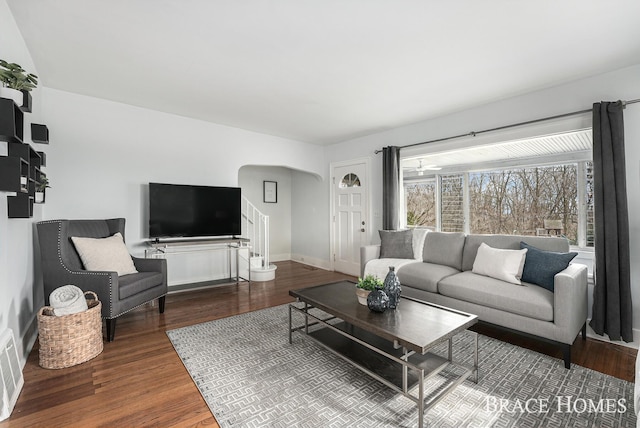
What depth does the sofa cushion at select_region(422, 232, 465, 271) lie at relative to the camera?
364 cm

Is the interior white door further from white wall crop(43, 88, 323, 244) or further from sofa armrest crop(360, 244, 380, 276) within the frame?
white wall crop(43, 88, 323, 244)

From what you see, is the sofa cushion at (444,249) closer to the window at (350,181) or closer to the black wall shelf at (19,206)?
the window at (350,181)

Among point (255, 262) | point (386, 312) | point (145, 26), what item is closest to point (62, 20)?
point (145, 26)

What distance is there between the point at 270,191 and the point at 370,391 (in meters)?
5.43

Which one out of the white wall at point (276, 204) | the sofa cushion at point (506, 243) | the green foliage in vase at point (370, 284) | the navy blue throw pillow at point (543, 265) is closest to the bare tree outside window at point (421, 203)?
the sofa cushion at point (506, 243)

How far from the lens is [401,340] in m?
1.72

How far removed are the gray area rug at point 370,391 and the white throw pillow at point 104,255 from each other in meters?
1.07

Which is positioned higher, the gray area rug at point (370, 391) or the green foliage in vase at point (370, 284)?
the green foliage in vase at point (370, 284)

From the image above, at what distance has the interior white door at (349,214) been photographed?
→ 530cm

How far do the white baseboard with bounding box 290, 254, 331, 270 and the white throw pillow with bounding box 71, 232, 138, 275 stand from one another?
3.56 meters

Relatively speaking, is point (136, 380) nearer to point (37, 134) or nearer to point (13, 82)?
point (13, 82)

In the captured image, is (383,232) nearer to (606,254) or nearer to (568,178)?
(606,254)

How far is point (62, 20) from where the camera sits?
2121 mm

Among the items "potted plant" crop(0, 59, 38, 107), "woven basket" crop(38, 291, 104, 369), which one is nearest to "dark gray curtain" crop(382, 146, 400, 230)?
"woven basket" crop(38, 291, 104, 369)
